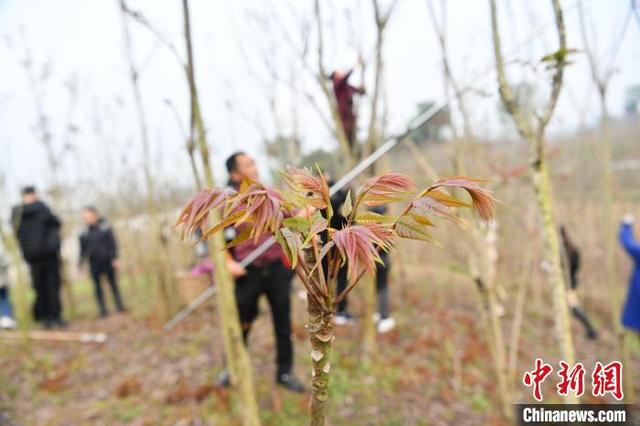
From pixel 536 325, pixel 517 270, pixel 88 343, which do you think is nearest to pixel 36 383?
pixel 88 343

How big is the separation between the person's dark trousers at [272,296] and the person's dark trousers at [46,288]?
3.77 m

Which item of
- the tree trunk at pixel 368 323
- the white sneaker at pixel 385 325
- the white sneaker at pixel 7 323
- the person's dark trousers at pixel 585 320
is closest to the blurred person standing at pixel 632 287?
the person's dark trousers at pixel 585 320

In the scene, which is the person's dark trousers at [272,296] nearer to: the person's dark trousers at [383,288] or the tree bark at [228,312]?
the tree bark at [228,312]

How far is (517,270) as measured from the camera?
8148mm

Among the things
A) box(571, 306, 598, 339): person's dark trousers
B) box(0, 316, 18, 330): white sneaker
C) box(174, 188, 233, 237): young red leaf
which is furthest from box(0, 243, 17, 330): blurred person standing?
box(571, 306, 598, 339): person's dark trousers

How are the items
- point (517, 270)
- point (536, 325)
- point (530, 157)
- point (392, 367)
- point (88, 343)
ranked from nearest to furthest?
1. point (530, 157)
2. point (392, 367)
3. point (88, 343)
4. point (536, 325)
5. point (517, 270)

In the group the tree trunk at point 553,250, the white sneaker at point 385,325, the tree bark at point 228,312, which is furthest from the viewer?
the white sneaker at point 385,325

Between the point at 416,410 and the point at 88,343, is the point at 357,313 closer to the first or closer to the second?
the point at 416,410

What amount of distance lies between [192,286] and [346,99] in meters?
3.42

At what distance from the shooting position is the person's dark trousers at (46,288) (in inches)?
204

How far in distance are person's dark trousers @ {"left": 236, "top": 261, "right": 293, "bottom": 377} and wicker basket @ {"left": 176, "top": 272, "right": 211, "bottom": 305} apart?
259 cm

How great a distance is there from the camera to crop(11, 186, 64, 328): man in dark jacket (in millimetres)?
4879

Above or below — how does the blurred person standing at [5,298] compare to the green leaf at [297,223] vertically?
below

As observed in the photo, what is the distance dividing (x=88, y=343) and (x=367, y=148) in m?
3.77
